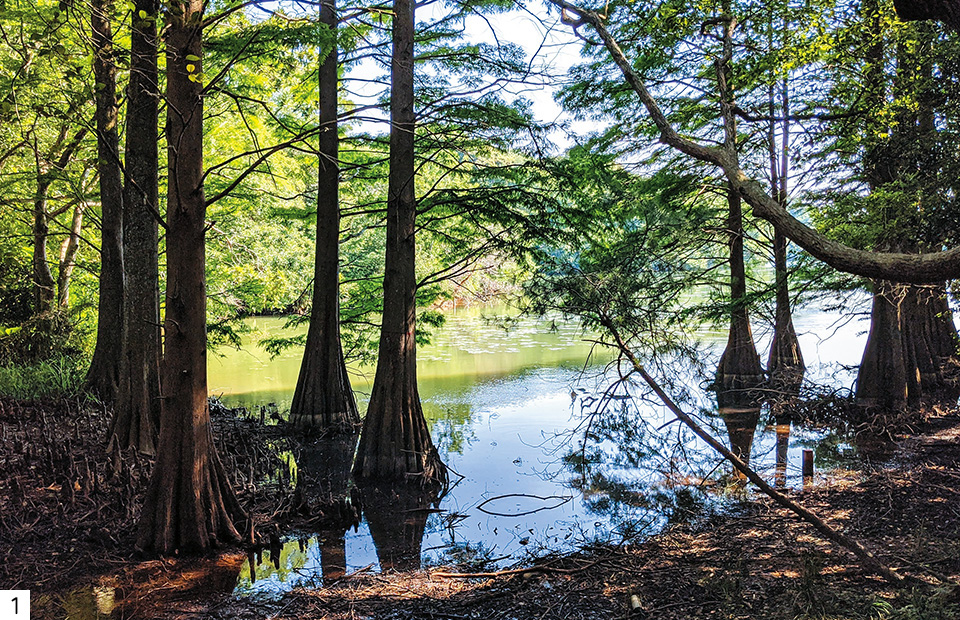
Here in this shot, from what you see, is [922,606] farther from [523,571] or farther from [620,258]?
[620,258]

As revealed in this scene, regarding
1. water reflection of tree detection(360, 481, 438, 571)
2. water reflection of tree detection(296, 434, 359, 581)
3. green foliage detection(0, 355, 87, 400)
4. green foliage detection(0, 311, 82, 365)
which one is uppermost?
green foliage detection(0, 311, 82, 365)

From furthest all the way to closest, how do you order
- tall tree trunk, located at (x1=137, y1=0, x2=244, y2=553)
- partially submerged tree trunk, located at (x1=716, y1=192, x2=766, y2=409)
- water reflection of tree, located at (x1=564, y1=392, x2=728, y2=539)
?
partially submerged tree trunk, located at (x1=716, y1=192, x2=766, y2=409) → water reflection of tree, located at (x1=564, y1=392, x2=728, y2=539) → tall tree trunk, located at (x1=137, y1=0, x2=244, y2=553)

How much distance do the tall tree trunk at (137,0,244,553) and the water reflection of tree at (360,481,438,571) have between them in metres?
1.47

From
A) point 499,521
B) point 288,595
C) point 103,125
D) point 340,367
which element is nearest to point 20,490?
point 288,595

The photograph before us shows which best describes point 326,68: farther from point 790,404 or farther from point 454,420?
point 790,404

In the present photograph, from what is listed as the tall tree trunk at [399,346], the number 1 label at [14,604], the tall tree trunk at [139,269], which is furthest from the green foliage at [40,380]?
the number 1 label at [14,604]

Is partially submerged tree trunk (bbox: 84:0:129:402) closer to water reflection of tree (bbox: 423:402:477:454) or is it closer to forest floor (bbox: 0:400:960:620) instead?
forest floor (bbox: 0:400:960:620)

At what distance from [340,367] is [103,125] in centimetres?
529

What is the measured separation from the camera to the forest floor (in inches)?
154

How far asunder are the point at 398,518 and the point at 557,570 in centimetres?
258

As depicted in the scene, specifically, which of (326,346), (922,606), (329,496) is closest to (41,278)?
(326,346)

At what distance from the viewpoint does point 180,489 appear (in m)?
5.13

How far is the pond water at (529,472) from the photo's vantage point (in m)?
5.86

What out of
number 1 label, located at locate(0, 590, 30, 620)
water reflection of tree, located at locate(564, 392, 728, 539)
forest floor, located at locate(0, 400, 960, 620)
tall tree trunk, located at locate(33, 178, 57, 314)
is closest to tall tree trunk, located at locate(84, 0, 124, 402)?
forest floor, located at locate(0, 400, 960, 620)
